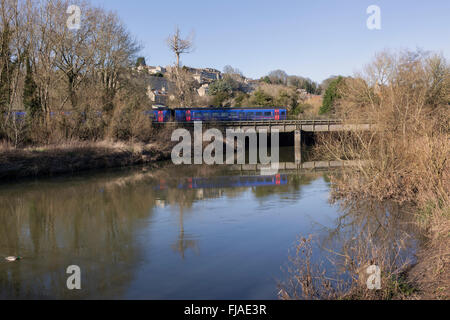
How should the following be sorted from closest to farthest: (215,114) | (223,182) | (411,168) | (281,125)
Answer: (411,168)
(223,182)
(281,125)
(215,114)

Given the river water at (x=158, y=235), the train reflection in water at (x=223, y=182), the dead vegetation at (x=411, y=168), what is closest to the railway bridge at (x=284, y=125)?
the train reflection in water at (x=223, y=182)

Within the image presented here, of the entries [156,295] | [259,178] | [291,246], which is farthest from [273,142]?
[156,295]

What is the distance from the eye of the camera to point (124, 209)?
49.4 feet

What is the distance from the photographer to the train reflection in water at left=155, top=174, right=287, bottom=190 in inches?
800

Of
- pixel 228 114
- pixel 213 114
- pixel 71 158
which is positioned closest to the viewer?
pixel 71 158

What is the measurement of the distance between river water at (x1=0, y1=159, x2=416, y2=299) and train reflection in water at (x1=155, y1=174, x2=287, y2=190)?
0.16 m

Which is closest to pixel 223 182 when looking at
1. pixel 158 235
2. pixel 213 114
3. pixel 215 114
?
pixel 158 235

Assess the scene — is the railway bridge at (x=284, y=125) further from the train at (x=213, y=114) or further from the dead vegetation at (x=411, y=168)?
the dead vegetation at (x=411, y=168)

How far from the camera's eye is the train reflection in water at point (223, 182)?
20.3 metres

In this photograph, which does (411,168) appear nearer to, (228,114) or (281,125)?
(281,125)

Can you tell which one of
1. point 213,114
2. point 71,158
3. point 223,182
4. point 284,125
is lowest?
point 223,182

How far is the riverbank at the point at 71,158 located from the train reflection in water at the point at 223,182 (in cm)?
671

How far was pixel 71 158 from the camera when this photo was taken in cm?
2486

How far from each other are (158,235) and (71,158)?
51.7 ft
